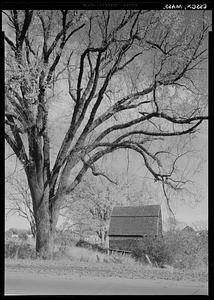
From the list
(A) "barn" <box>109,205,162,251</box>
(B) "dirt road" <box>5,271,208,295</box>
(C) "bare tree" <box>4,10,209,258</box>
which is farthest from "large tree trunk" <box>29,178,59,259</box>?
(B) "dirt road" <box>5,271,208,295</box>

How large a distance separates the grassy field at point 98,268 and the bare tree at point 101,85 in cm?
122

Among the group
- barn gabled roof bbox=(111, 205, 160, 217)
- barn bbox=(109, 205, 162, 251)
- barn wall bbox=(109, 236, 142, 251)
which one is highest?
barn gabled roof bbox=(111, 205, 160, 217)

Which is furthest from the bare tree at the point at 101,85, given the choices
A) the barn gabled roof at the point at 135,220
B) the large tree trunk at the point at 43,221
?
the barn gabled roof at the point at 135,220

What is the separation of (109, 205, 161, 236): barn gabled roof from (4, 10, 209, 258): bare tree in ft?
4.60

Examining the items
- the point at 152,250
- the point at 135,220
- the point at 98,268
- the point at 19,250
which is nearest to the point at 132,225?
the point at 135,220

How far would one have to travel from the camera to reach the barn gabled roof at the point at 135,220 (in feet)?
35.2

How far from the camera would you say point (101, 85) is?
12117 millimetres

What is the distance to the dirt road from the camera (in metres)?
6.39

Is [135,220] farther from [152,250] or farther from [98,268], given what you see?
[98,268]

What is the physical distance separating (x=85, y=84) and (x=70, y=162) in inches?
92.7

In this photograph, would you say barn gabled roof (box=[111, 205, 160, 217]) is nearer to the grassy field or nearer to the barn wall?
the barn wall

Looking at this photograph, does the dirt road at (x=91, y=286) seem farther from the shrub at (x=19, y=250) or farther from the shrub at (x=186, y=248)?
the shrub at (x=19, y=250)

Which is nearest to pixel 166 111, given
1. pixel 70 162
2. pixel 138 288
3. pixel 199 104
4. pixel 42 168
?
pixel 199 104

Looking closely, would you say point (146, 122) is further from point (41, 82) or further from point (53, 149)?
point (41, 82)
